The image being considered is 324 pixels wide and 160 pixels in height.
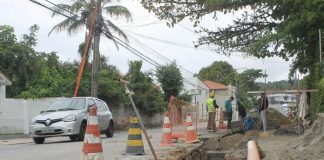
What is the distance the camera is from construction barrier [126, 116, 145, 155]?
983 centimetres

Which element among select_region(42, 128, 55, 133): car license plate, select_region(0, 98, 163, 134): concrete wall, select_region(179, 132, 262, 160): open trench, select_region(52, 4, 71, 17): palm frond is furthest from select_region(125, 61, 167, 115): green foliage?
select_region(179, 132, 262, 160): open trench

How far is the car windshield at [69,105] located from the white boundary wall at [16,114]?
8.48m

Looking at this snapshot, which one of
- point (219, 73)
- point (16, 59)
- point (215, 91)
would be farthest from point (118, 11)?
point (219, 73)

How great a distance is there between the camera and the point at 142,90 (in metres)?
39.2

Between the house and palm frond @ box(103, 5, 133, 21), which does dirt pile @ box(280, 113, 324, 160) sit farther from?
the house

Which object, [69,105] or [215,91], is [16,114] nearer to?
[69,105]

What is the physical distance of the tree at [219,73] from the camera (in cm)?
9450

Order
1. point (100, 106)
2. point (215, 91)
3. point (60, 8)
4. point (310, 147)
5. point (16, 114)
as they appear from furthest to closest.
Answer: point (215, 91)
point (60, 8)
point (16, 114)
point (100, 106)
point (310, 147)

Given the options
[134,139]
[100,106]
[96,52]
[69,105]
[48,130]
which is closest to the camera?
[134,139]

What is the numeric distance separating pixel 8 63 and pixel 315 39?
23.5 meters

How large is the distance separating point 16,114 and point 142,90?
14.2m

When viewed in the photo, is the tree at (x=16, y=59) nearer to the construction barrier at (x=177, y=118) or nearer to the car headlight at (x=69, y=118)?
the car headlight at (x=69, y=118)

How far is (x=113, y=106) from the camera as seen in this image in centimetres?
3516

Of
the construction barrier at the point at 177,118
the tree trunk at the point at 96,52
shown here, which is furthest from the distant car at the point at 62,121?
the tree trunk at the point at 96,52
